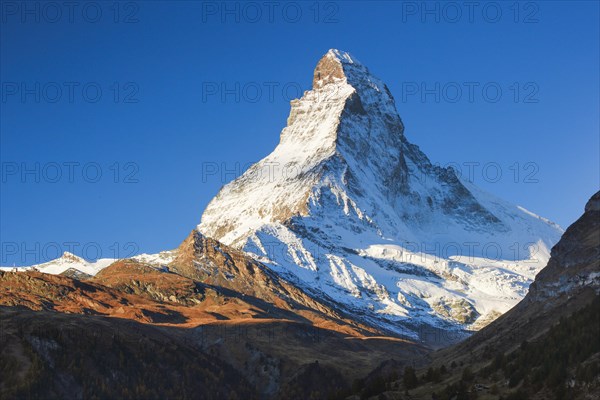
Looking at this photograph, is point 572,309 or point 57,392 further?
point 57,392

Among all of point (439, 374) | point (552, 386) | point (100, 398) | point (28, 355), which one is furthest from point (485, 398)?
point (28, 355)

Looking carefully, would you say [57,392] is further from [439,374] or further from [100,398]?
[439,374]

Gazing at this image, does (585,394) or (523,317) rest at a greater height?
(523,317)

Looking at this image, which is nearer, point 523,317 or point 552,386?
→ point 552,386

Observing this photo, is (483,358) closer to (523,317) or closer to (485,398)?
(523,317)

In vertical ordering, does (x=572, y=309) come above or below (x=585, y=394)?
above

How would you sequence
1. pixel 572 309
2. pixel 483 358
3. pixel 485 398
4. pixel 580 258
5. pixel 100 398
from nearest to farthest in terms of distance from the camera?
1. pixel 485 398
2. pixel 572 309
3. pixel 483 358
4. pixel 580 258
5. pixel 100 398

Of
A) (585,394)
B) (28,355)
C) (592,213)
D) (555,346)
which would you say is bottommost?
(585,394)

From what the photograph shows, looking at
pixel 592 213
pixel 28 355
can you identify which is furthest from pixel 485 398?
pixel 28 355

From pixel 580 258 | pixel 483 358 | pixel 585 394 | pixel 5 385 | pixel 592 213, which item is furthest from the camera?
pixel 5 385
